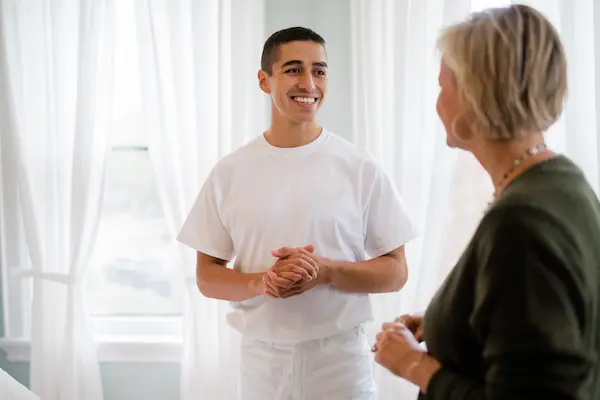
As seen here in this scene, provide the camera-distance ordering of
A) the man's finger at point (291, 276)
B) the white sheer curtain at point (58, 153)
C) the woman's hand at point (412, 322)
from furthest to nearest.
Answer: the white sheer curtain at point (58, 153) < the man's finger at point (291, 276) < the woman's hand at point (412, 322)

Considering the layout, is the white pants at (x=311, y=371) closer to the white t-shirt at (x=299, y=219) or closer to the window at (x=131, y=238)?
the white t-shirt at (x=299, y=219)

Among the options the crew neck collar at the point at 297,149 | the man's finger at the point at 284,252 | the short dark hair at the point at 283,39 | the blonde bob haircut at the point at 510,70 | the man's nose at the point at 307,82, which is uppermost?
the short dark hair at the point at 283,39

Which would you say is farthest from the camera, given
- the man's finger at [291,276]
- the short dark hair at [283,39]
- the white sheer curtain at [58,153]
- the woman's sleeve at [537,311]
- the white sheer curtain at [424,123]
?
the white sheer curtain at [58,153]

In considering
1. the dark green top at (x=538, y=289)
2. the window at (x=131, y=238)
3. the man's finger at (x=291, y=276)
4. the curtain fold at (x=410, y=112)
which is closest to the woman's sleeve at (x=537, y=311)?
the dark green top at (x=538, y=289)

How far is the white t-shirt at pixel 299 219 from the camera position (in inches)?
64.4

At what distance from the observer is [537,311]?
0.83 meters

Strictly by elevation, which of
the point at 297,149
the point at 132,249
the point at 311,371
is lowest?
the point at 311,371

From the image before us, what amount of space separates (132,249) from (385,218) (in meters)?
1.30

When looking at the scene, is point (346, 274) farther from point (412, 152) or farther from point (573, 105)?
point (573, 105)

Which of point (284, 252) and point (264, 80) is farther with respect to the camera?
point (264, 80)

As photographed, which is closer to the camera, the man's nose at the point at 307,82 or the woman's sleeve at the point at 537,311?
the woman's sleeve at the point at 537,311

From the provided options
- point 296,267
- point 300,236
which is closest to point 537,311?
point 296,267

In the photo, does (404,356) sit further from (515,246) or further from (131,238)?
(131,238)

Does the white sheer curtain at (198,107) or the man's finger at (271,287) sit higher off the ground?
the white sheer curtain at (198,107)
